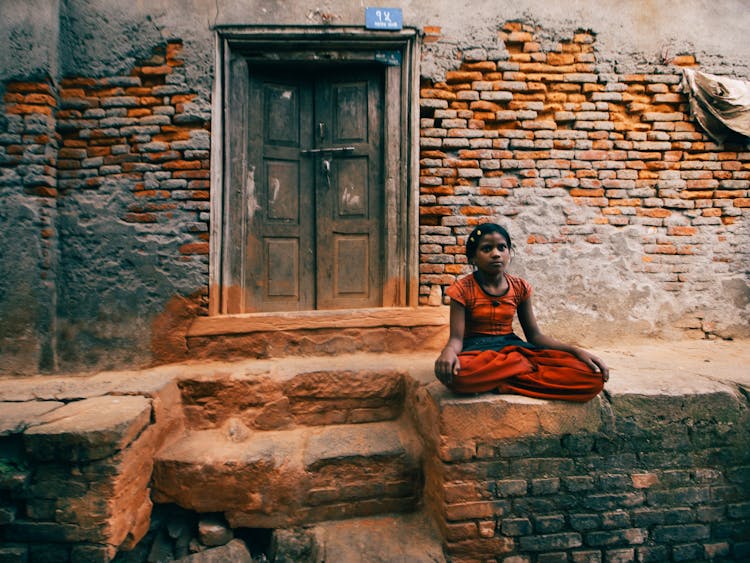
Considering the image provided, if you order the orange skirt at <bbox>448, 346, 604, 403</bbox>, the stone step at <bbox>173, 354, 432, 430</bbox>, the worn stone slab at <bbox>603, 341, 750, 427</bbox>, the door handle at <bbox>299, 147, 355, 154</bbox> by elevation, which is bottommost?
the stone step at <bbox>173, 354, 432, 430</bbox>

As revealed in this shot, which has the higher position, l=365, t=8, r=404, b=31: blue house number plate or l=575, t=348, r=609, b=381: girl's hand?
l=365, t=8, r=404, b=31: blue house number plate

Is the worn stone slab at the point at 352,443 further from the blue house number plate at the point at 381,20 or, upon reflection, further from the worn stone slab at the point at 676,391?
the blue house number plate at the point at 381,20

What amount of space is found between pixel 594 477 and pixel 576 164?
2.59 metres

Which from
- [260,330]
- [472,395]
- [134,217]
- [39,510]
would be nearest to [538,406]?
[472,395]

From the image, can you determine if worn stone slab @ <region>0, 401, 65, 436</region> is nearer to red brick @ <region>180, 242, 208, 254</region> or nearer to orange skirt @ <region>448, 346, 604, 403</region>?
red brick @ <region>180, 242, 208, 254</region>

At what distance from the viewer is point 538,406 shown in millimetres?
2234

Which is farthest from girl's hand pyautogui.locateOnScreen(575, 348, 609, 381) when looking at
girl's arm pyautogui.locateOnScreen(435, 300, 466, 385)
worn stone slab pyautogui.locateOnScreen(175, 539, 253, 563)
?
worn stone slab pyautogui.locateOnScreen(175, 539, 253, 563)

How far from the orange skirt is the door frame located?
54.3 inches

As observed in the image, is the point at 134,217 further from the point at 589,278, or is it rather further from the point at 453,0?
the point at 589,278

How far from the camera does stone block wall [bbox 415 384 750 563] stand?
2.22 m

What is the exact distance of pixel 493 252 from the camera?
7.69 ft

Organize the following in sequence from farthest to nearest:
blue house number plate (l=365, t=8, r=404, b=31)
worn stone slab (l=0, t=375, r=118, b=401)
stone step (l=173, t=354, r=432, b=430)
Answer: blue house number plate (l=365, t=8, r=404, b=31), stone step (l=173, t=354, r=432, b=430), worn stone slab (l=0, t=375, r=118, b=401)

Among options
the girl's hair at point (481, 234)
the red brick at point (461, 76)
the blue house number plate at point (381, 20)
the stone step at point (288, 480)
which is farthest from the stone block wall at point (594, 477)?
the blue house number plate at point (381, 20)

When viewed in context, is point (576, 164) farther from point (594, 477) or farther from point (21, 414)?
point (21, 414)
